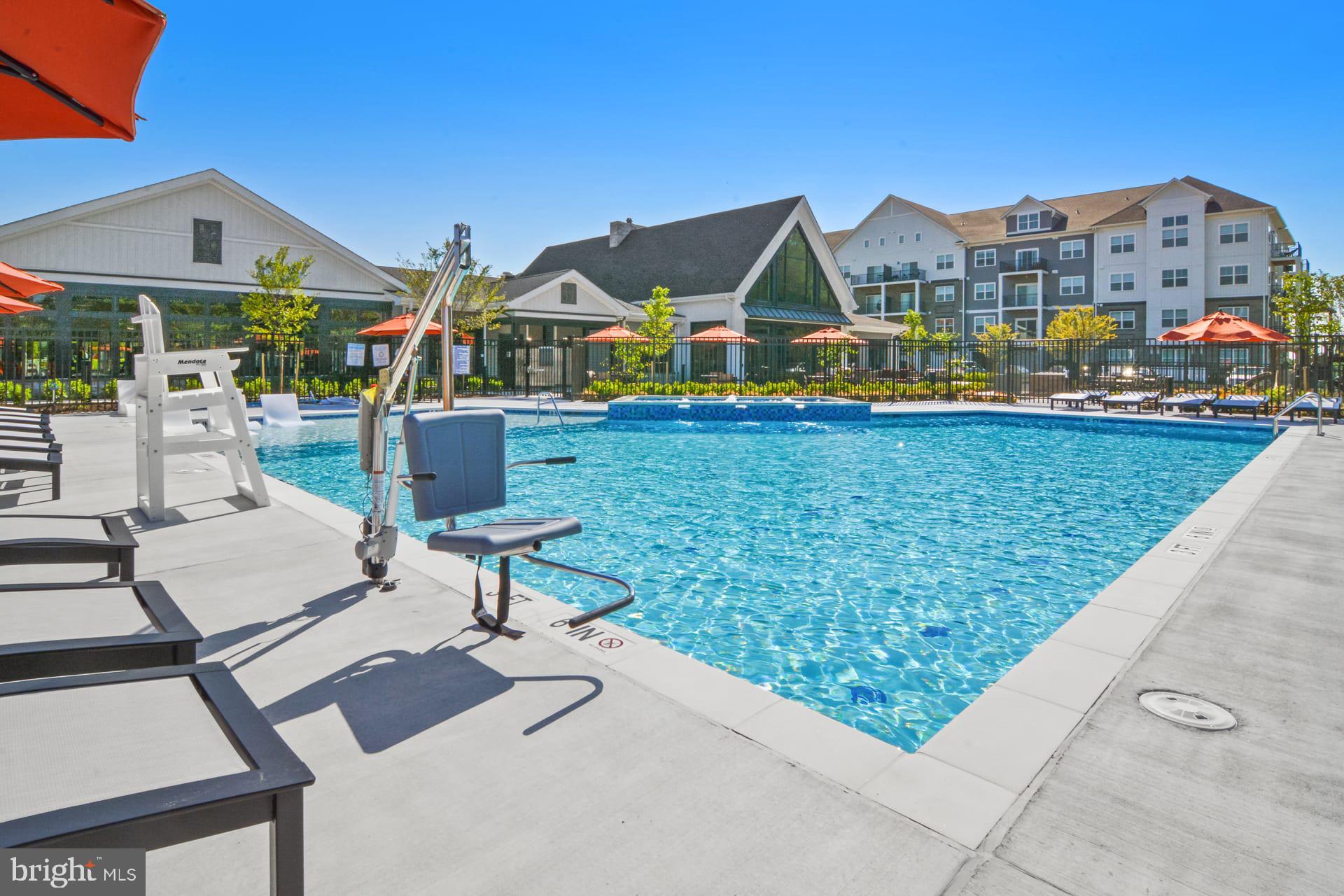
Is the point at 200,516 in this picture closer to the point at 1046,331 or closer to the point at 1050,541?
the point at 1050,541

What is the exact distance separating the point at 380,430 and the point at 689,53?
14.7 meters

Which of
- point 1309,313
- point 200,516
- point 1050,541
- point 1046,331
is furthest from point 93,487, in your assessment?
point 1046,331

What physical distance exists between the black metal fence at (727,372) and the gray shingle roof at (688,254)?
326 centimetres

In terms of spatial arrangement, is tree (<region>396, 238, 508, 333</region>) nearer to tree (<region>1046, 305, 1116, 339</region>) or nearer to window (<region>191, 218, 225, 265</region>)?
window (<region>191, 218, 225, 265</region>)

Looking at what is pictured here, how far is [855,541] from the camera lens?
21.2 feet

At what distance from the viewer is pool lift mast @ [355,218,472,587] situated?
3.88 m

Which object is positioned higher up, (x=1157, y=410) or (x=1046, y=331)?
(x=1046, y=331)

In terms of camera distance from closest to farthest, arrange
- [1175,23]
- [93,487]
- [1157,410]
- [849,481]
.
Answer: [93,487] → [849,481] → [1175,23] → [1157,410]

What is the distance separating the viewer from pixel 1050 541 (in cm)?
648

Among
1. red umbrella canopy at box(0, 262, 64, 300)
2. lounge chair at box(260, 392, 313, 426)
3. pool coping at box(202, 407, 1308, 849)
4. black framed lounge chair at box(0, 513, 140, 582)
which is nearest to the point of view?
pool coping at box(202, 407, 1308, 849)

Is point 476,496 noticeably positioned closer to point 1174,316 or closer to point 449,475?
point 449,475

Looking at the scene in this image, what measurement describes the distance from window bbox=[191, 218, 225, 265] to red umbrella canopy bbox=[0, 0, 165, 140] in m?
21.9

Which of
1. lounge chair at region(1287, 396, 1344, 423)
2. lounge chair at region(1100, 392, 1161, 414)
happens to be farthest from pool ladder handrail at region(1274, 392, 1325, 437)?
lounge chair at region(1100, 392, 1161, 414)

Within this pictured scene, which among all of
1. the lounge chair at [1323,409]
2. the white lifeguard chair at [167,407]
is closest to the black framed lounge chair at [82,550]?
the white lifeguard chair at [167,407]
